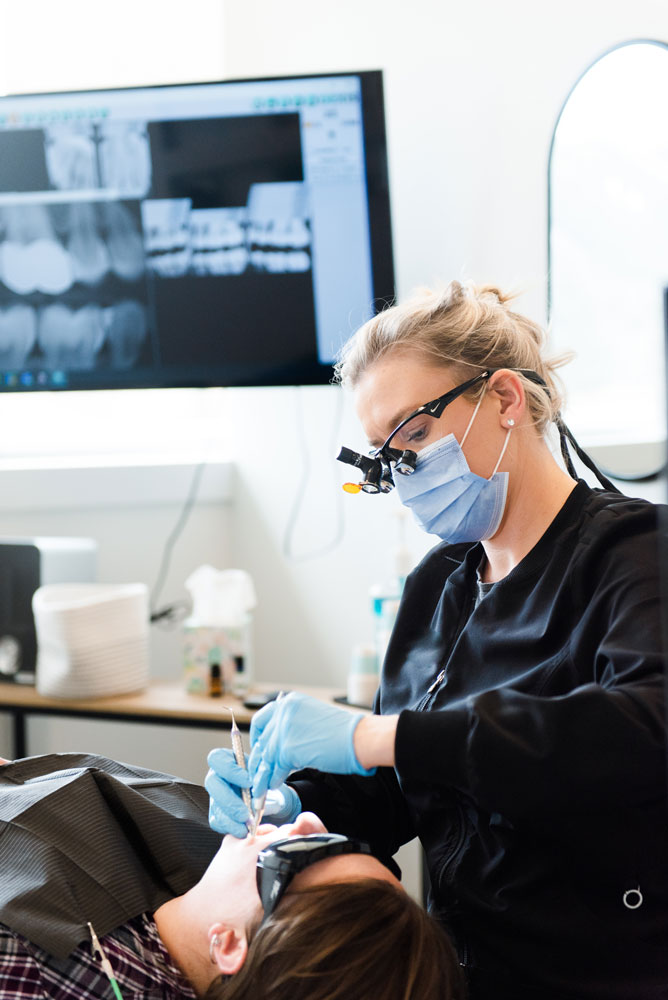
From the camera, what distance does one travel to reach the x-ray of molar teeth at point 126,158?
2.49 m

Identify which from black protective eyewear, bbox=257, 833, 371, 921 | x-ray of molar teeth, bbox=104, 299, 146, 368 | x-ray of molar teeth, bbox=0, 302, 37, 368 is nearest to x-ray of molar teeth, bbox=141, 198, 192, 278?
x-ray of molar teeth, bbox=104, 299, 146, 368

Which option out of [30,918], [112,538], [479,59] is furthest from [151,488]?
[30,918]

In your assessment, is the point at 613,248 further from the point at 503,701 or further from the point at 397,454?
the point at 503,701

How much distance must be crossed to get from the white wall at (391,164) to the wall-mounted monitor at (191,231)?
208 millimetres

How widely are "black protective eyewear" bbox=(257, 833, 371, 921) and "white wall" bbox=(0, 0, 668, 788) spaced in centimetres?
135

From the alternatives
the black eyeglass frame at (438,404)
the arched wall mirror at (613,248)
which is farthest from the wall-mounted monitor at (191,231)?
the black eyeglass frame at (438,404)

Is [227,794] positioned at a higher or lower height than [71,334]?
lower

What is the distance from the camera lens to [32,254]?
2.56 metres

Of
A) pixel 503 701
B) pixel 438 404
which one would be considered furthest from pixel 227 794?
pixel 438 404

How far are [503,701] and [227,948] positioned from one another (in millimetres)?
439

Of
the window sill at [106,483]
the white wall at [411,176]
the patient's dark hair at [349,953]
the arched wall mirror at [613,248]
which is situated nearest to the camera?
the patient's dark hair at [349,953]

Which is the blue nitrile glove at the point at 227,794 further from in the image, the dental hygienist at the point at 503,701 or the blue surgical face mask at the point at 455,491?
the blue surgical face mask at the point at 455,491

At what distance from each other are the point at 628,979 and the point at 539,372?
2.61ft

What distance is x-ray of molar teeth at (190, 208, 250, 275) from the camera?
2488mm
